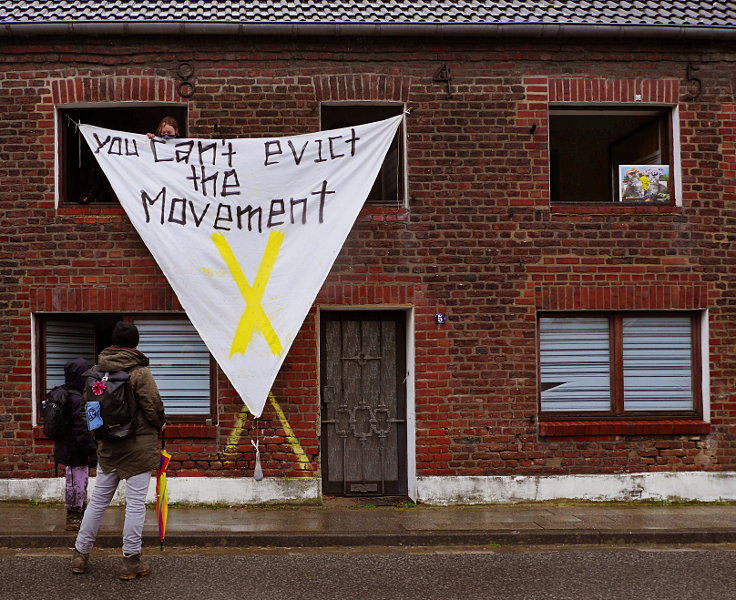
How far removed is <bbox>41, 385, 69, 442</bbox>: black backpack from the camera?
8062 mm

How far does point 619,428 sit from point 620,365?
29.3 inches

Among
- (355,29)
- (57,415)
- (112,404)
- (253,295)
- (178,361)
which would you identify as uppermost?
(355,29)

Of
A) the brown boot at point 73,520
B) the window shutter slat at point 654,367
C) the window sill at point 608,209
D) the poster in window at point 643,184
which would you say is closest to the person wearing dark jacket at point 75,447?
the brown boot at point 73,520

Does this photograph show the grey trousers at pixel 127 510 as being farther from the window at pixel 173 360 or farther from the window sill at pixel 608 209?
the window sill at pixel 608 209

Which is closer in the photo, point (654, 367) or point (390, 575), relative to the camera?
point (390, 575)

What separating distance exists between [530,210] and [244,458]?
4.33 meters

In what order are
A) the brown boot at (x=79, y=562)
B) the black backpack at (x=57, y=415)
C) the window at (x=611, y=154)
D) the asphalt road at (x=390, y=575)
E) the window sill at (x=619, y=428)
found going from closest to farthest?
the asphalt road at (x=390, y=575) < the brown boot at (x=79, y=562) < the black backpack at (x=57, y=415) < the window sill at (x=619, y=428) < the window at (x=611, y=154)

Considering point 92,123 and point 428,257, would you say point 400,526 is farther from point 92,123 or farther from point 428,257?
point 92,123

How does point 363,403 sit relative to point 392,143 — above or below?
below

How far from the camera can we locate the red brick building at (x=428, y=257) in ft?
31.9

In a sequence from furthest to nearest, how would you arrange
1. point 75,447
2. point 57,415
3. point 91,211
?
point 91,211
point 75,447
point 57,415

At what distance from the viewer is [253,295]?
9219mm

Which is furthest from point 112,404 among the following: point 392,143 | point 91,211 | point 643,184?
point 643,184

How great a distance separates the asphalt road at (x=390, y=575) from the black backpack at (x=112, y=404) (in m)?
1.16
